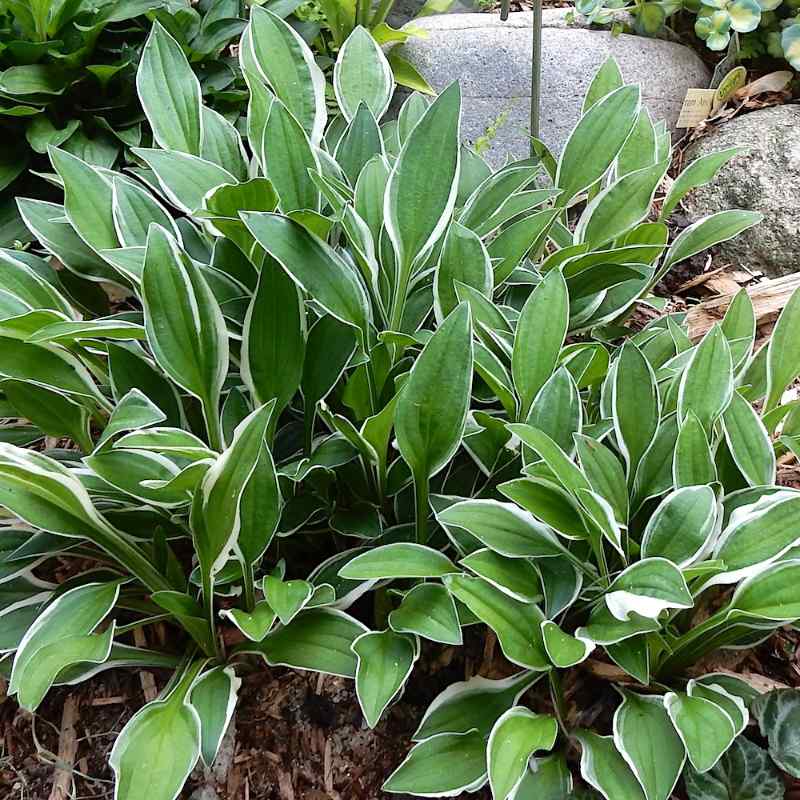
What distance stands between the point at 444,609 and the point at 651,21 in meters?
1.82

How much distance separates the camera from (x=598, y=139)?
4.38ft

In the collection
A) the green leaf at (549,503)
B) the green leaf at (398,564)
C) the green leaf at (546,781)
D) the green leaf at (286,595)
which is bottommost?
the green leaf at (546,781)

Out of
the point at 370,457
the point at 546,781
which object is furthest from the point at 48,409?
the point at 546,781

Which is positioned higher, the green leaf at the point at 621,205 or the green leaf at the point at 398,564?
the green leaf at the point at 621,205

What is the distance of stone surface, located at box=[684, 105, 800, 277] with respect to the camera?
177 cm

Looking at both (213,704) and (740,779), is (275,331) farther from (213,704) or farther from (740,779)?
(740,779)

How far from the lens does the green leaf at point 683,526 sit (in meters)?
0.87

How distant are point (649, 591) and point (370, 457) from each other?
37 cm

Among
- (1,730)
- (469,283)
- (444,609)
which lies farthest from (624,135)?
(1,730)

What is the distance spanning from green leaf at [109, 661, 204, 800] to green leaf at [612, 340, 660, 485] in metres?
0.59

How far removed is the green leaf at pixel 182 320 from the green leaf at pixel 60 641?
0.85ft

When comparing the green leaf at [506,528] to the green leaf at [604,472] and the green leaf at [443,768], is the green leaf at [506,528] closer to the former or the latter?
the green leaf at [604,472]

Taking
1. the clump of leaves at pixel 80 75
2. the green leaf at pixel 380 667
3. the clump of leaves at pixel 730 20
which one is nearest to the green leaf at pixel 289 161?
the green leaf at pixel 380 667

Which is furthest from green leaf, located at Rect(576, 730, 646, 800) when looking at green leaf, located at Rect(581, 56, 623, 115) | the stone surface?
the stone surface
